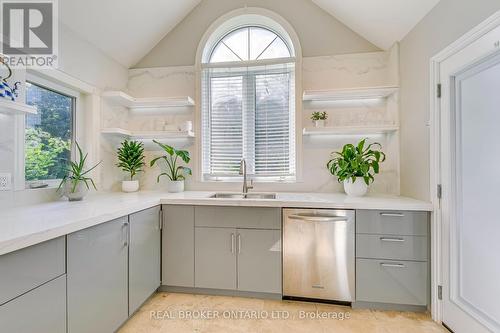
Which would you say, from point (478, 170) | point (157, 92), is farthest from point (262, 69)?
point (478, 170)

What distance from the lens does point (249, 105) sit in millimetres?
2885

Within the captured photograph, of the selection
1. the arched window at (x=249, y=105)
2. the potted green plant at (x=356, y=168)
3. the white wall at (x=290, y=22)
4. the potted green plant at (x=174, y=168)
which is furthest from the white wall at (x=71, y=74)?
the potted green plant at (x=356, y=168)

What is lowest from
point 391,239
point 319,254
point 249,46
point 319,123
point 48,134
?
point 319,254

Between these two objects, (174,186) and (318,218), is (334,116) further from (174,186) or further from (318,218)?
(174,186)

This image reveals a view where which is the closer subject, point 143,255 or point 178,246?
point 143,255

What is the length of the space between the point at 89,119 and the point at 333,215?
8.30 feet

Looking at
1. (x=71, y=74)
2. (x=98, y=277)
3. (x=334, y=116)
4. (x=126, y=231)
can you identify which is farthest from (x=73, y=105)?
(x=334, y=116)

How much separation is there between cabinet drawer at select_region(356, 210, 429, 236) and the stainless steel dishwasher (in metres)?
0.09

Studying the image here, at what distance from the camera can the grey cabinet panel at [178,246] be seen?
87.0 inches

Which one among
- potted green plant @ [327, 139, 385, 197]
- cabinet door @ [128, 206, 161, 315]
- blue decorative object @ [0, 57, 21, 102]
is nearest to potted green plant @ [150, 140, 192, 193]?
cabinet door @ [128, 206, 161, 315]

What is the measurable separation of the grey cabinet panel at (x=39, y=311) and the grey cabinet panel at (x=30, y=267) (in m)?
0.03

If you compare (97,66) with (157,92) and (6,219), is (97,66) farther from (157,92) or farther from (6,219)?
(6,219)

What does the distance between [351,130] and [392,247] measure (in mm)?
1133

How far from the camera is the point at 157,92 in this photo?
300cm
